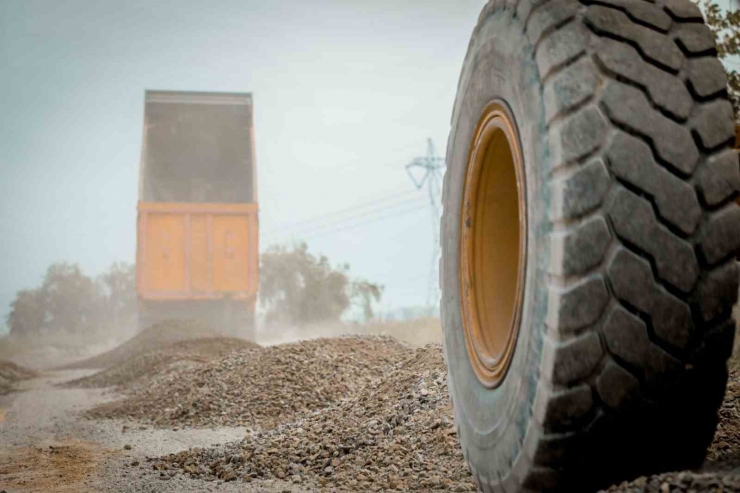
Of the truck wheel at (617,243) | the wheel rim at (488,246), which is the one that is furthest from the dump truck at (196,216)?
the truck wheel at (617,243)

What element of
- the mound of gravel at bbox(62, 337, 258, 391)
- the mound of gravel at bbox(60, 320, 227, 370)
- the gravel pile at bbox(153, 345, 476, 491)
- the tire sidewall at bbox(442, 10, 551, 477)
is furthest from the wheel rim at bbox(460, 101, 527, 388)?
the mound of gravel at bbox(60, 320, 227, 370)

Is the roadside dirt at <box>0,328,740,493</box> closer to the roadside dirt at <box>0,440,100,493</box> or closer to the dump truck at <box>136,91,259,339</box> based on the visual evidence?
the roadside dirt at <box>0,440,100,493</box>

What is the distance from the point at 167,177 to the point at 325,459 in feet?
41.4

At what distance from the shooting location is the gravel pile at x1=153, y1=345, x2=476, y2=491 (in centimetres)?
343

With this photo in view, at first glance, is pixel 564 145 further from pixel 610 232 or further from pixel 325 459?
pixel 325 459

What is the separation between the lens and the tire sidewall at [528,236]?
205 cm

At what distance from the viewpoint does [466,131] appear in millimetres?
2879

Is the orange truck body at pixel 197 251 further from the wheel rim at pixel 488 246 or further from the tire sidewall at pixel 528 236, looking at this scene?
the wheel rim at pixel 488 246

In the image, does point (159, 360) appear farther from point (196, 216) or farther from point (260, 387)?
point (260, 387)

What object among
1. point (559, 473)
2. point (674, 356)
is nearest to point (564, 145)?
point (674, 356)

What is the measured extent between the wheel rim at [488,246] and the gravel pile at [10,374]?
9.66 meters

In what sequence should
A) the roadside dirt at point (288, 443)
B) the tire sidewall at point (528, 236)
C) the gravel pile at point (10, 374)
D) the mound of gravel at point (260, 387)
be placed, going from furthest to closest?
the gravel pile at point (10, 374), the mound of gravel at point (260, 387), the roadside dirt at point (288, 443), the tire sidewall at point (528, 236)

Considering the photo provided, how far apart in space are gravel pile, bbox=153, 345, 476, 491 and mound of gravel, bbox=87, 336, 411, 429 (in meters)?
1.32

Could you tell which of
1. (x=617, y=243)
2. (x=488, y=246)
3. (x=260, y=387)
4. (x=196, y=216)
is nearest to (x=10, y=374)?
(x=196, y=216)
